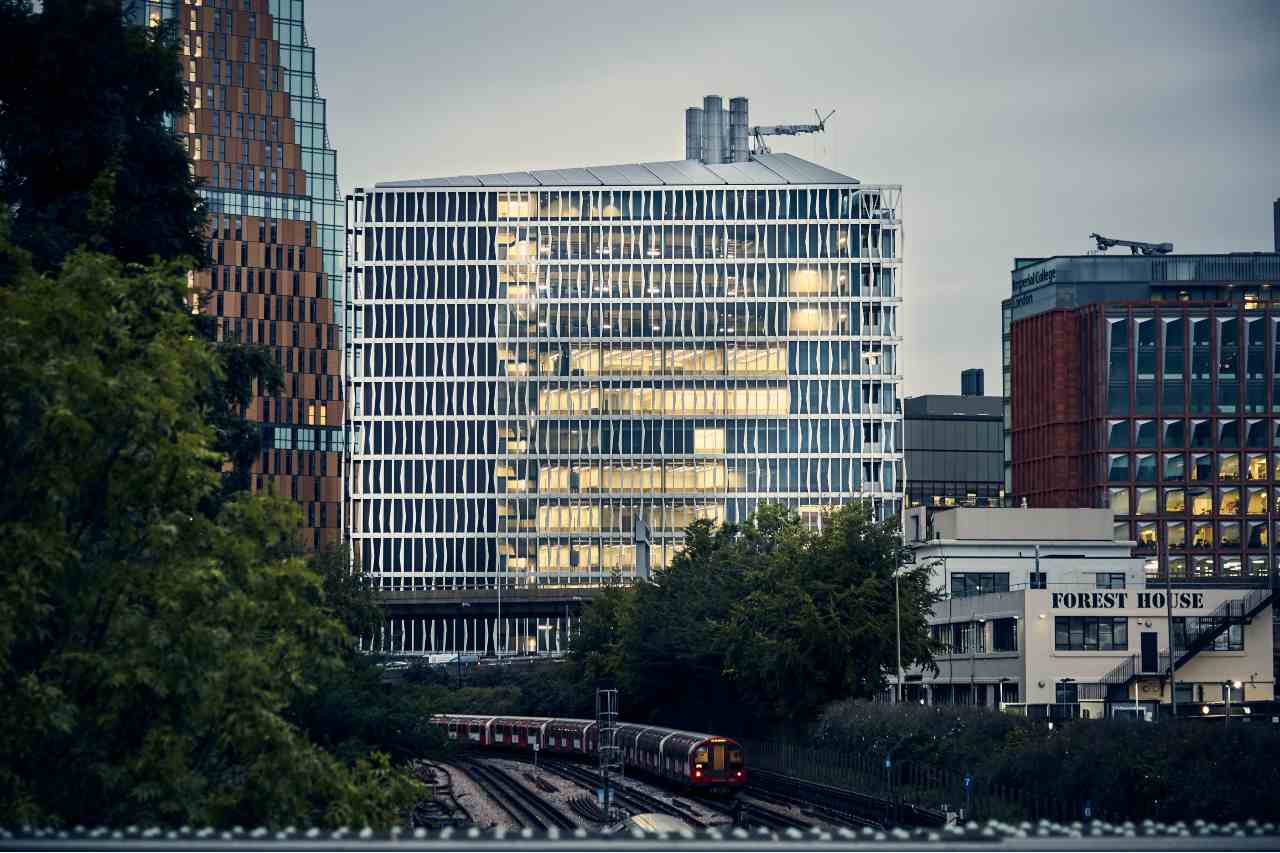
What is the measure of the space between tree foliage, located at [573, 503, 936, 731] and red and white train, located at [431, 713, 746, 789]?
5392 mm

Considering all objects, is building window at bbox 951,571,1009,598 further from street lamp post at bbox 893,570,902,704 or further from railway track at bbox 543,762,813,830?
railway track at bbox 543,762,813,830

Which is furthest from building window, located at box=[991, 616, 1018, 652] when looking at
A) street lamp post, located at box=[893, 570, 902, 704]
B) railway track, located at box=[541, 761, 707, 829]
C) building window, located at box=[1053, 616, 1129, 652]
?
railway track, located at box=[541, 761, 707, 829]

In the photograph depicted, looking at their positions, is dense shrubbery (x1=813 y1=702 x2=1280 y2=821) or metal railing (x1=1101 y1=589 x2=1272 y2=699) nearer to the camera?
dense shrubbery (x1=813 y1=702 x2=1280 y2=821)

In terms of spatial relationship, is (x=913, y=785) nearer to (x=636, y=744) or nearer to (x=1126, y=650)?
(x=636, y=744)

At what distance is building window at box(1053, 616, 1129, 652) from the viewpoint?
102 metres

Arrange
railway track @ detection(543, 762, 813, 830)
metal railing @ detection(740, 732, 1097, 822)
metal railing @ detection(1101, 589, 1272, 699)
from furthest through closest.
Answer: metal railing @ detection(1101, 589, 1272, 699)
railway track @ detection(543, 762, 813, 830)
metal railing @ detection(740, 732, 1097, 822)

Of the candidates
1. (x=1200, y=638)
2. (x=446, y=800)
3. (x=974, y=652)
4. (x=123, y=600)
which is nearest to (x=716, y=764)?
(x=446, y=800)

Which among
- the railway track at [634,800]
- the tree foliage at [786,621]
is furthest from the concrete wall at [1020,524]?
the railway track at [634,800]

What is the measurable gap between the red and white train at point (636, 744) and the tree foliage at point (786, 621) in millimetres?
5392

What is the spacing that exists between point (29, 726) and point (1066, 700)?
82209mm

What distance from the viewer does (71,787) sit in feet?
95.9

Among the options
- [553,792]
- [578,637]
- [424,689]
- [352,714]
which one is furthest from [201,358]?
[578,637]

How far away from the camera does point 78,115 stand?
1934 inches

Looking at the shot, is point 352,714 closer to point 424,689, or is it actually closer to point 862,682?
point 424,689
